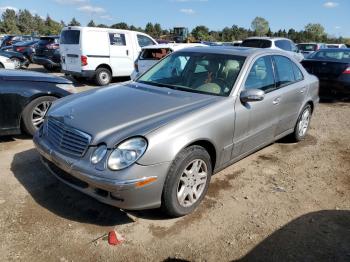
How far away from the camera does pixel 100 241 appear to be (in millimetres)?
3111

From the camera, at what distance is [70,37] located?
1140 centimetres

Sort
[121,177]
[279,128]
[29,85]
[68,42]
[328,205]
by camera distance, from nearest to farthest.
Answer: [121,177], [328,205], [279,128], [29,85], [68,42]

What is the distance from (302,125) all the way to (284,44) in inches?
369

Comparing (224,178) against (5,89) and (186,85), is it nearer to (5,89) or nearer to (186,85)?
(186,85)

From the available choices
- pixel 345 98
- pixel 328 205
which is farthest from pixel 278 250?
pixel 345 98

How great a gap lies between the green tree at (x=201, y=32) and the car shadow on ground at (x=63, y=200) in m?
52.1

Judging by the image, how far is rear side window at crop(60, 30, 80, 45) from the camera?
11150mm

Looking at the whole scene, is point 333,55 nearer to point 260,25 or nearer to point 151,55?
point 151,55

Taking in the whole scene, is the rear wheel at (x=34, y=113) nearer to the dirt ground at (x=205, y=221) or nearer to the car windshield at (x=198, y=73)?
the dirt ground at (x=205, y=221)

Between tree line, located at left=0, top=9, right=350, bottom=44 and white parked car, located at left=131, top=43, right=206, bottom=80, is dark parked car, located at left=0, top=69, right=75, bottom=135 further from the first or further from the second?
tree line, located at left=0, top=9, right=350, bottom=44

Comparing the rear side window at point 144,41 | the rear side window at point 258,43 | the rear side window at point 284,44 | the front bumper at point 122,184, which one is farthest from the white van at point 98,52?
the front bumper at point 122,184

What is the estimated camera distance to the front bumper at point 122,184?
2928 mm

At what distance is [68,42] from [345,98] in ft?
29.6

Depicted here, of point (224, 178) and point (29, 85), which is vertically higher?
point (29, 85)
